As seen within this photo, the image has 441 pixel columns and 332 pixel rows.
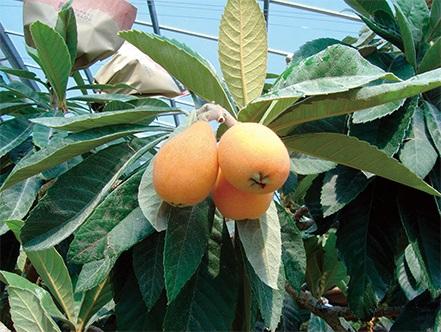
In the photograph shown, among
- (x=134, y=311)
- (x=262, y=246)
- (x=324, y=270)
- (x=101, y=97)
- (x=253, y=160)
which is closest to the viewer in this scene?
(x=253, y=160)

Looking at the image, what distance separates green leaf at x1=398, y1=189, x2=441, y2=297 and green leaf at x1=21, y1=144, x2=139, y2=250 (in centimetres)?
43

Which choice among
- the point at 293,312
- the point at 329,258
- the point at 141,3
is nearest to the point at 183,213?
the point at 293,312

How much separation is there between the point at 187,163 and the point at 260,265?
0.52ft

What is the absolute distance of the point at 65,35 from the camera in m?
1.24

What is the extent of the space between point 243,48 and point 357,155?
182 millimetres

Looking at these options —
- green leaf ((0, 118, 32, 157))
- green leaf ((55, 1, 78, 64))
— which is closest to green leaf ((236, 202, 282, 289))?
green leaf ((0, 118, 32, 157))

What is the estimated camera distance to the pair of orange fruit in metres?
0.53

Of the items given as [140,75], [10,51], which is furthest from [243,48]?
[10,51]

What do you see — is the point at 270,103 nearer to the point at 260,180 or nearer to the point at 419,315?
the point at 260,180

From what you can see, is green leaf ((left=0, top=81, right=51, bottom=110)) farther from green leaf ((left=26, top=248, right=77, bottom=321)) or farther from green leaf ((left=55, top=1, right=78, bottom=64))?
green leaf ((left=26, top=248, right=77, bottom=321))

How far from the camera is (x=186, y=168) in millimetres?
533

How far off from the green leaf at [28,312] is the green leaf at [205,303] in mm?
230

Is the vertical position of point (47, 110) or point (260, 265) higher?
point (260, 265)

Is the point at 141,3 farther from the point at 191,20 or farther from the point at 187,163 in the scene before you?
the point at 187,163
